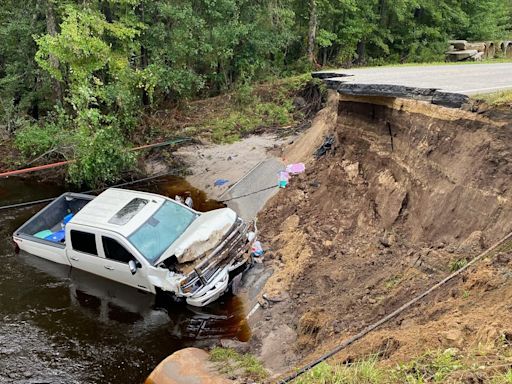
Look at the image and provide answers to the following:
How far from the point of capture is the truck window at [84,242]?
992cm

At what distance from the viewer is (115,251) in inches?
378

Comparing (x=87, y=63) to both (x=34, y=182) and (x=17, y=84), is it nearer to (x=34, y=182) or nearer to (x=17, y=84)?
(x=34, y=182)

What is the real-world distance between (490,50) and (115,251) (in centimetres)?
2677

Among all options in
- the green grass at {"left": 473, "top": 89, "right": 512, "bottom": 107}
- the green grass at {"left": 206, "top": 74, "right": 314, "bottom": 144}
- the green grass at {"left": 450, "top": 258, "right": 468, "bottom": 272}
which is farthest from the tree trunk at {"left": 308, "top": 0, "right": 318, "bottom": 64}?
the green grass at {"left": 450, "top": 258, "right": 468, "bottom": 272}

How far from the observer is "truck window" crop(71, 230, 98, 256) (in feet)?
32.5

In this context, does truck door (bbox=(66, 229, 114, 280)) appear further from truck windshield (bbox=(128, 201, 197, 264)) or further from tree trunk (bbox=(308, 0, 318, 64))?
tree trunk (bbox=(308, 0, 318, 64))

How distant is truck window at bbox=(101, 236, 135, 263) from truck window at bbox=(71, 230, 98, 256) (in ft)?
1.08

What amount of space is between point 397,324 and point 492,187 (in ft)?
10.1

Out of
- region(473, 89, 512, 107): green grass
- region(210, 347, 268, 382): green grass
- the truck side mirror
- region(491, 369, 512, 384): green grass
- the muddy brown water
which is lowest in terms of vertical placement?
the muddy brown water

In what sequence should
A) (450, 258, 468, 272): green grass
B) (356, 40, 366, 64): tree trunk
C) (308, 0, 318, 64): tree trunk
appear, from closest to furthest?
(450, 258, 468, 272): green grass, (308, 0, 318, 64): tree trunk, (356, 40, 366, 64): tree trunk

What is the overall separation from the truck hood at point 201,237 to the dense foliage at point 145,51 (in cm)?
647

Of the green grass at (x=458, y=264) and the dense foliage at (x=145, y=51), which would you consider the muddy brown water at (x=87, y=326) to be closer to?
the green grass at (x=458, y=264)

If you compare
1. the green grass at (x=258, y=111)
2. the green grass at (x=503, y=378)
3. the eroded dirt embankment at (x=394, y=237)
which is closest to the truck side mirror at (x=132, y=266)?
the eroded dirt embankment at (x=394, y=237)

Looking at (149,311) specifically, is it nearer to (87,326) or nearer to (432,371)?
(87,326)
